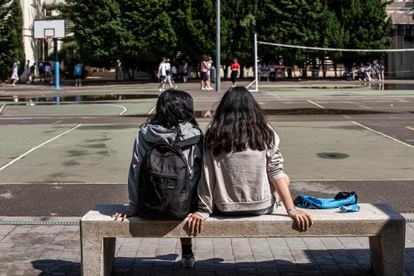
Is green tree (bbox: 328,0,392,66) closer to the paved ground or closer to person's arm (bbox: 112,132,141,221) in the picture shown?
the paved ground

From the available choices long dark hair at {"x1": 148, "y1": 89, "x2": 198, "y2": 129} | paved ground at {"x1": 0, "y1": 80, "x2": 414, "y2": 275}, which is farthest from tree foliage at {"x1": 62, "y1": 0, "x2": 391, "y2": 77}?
long dark hair at {"x1": 148, "y1": 89, "x2": 198, "y2": 129}

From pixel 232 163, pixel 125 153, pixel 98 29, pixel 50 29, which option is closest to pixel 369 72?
pixel 98 29

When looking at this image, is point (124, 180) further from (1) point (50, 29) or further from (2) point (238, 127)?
(1) point (50, 29)

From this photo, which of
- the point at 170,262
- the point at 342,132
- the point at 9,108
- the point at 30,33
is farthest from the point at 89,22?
the point at 170,262

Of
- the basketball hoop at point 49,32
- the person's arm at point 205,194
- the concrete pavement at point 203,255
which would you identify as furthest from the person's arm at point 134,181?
the basketball hoop at point 49,32

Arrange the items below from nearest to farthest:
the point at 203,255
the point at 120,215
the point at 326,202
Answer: the point at 120,215
the point at 326,202
the point at 203,255

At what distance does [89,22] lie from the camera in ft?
169

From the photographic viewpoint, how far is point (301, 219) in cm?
486

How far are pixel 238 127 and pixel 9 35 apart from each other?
4979cm

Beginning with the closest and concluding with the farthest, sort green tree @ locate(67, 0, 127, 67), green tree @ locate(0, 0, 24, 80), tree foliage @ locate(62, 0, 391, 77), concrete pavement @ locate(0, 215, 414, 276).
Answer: concrete pavement @ locate(0, 215, 414, 276) → green tree @ locate(67, 0, 127, 67) → tree foliage @ locate(62, 0, 391, 77) → green tree @ locate(0, 0, 24, 80)

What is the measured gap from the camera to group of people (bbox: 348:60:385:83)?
48844mm

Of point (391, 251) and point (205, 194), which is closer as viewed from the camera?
point (205, 194)

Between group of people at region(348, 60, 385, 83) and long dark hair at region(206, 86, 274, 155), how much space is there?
146 ft

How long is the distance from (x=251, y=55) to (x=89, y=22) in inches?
498
